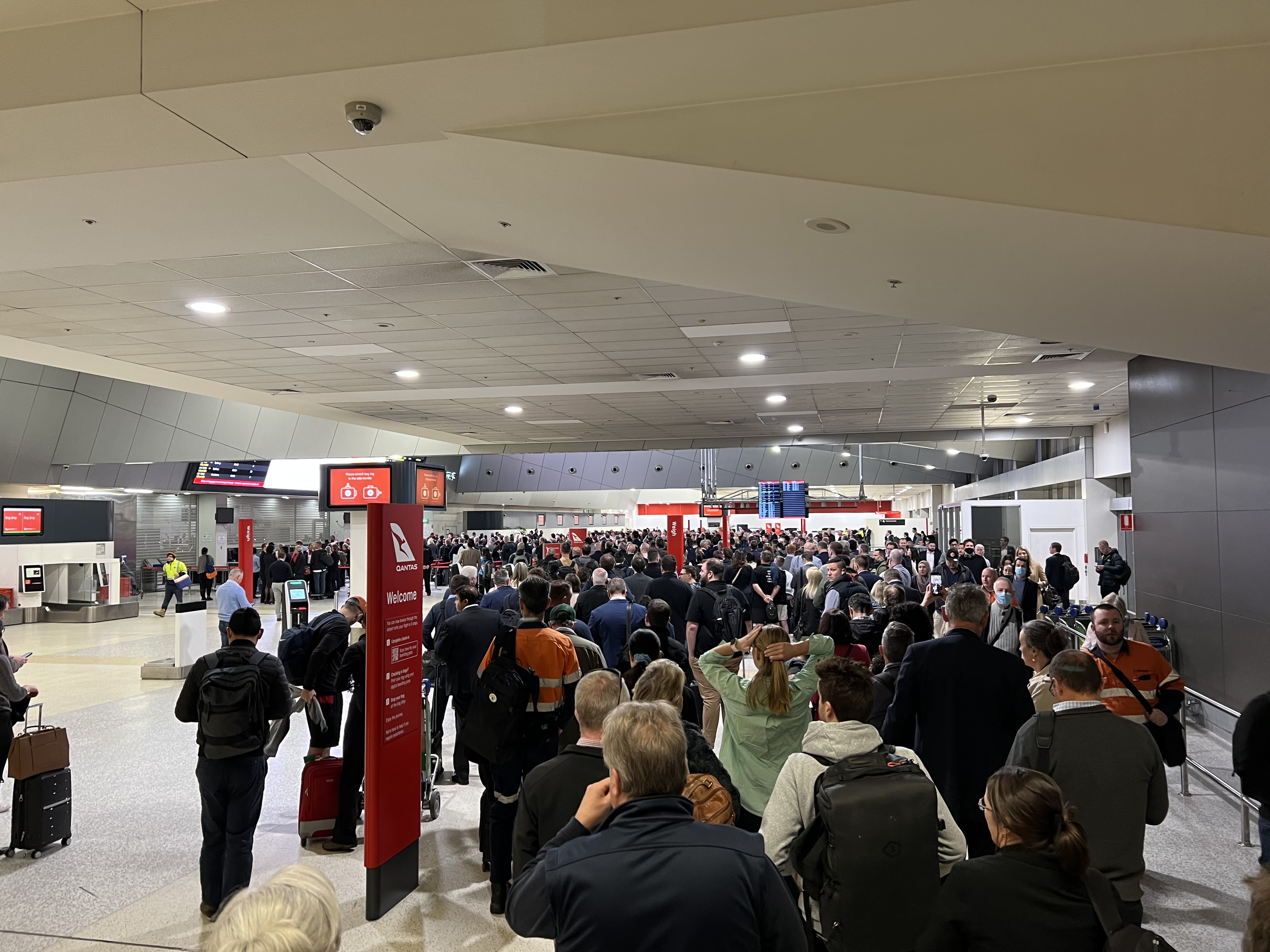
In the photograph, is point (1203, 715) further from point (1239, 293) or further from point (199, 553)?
point (199, 553)

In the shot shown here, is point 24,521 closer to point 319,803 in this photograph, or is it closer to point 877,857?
point 319,803

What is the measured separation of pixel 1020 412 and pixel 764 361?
8.10 m

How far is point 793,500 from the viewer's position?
31.7 metres

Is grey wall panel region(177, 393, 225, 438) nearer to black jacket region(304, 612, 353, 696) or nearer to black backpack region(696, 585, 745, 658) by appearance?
black backpack region(696, 585, 745, 658)

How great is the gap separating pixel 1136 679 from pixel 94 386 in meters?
23.8

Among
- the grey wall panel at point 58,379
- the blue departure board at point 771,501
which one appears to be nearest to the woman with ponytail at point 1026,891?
the grey wall panel at point 58,379

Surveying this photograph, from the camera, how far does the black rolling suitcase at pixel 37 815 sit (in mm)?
5809

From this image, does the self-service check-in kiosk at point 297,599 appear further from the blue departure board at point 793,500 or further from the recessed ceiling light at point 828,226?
the blue departure board at point 793,500

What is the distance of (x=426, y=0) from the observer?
368cm

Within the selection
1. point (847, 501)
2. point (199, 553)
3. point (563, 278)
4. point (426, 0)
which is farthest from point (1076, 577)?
point (847, 501)

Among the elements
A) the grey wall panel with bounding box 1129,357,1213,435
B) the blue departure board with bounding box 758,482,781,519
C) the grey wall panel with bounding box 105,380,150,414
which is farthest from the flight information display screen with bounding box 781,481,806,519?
the grey wall panel with bounding box 105,380,150,414

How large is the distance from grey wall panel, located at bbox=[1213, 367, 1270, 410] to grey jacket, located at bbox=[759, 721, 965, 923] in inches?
252

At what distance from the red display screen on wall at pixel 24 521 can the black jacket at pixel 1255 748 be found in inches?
918

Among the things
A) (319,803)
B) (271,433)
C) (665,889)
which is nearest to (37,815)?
(319,803)
